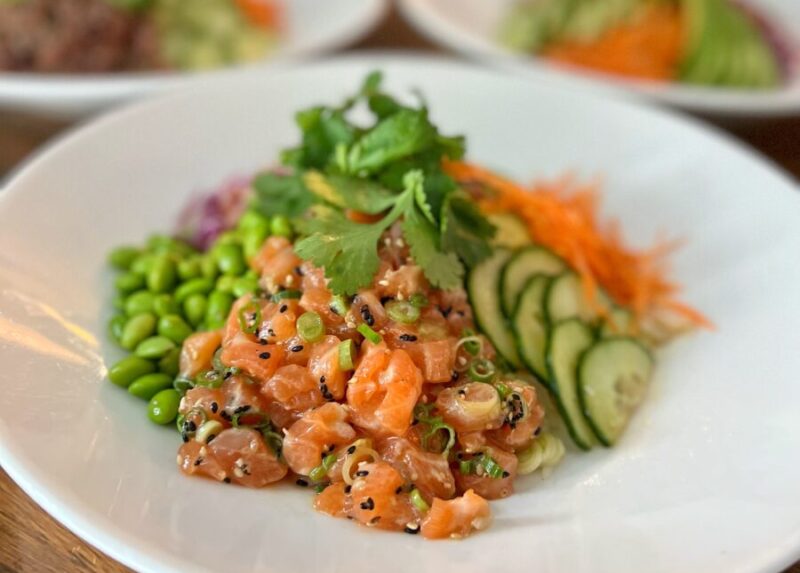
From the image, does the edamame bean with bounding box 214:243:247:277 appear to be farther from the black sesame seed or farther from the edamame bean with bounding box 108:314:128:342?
the black sesame seed

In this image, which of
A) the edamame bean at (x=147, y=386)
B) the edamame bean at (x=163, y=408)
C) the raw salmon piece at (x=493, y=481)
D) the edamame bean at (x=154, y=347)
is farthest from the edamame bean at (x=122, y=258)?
the raw salmon piece at (x=493, y=481)

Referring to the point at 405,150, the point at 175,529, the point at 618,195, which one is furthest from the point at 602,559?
the point at 618,195

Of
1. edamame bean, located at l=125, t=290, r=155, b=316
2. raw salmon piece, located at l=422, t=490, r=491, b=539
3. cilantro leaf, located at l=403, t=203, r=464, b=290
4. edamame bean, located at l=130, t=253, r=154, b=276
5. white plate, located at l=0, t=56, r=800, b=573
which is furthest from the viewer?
edamame bean, located at l=130, t=253, r=154, b=276

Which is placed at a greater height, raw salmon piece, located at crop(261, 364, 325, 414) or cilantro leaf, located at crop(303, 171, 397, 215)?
cilantro leaf, located at crop(303, 171, 397, 215)

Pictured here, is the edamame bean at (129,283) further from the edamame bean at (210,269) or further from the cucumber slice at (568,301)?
the cucumber slice at (568,301)

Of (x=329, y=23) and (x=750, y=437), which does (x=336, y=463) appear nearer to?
(x=750, y=437)

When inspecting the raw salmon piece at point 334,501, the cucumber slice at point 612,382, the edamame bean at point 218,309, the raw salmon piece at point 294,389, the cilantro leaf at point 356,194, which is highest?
the cilantro leaf at point 356,194

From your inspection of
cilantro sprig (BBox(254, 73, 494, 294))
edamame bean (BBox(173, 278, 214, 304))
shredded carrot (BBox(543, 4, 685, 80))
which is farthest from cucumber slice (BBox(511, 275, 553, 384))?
Result: shredded carrot (BBox(543, 4, 685, 80))
